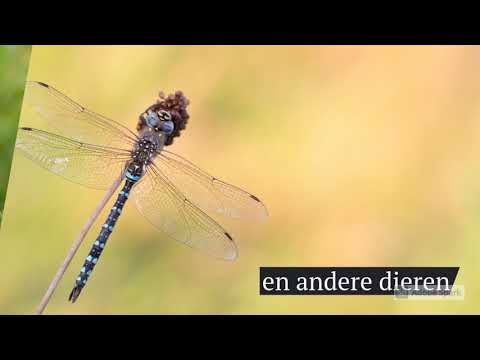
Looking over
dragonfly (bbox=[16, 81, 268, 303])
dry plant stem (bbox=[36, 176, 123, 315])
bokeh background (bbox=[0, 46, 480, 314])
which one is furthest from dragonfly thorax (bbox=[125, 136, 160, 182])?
dry plant stem (bbox=[36, 176, 123, 315])

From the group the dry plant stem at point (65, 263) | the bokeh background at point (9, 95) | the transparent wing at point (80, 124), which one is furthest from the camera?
the bokeh background at point (9, 95)

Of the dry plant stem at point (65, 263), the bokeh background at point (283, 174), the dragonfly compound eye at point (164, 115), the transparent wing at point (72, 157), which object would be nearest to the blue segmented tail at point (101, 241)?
the transparent wing at point (72, 157)

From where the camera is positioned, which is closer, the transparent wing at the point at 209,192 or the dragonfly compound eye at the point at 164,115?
the dragonfly compound eye at the point at 164,115

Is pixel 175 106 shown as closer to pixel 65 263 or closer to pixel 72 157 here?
pixel 72 157

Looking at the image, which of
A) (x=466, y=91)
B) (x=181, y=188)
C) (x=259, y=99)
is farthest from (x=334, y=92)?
(x=181, y=188)

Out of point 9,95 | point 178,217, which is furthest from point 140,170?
point 9,95

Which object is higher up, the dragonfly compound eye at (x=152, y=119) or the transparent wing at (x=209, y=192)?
the dragonfly compound eye at (x=152, y=119)

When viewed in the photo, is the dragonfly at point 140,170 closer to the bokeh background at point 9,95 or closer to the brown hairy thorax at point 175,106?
the brown hairy thorax at point 175,106
